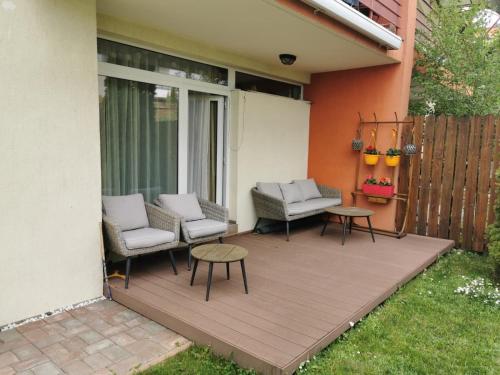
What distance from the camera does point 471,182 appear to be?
19.1 ft

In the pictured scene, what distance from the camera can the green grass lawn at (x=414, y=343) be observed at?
2.76 meters

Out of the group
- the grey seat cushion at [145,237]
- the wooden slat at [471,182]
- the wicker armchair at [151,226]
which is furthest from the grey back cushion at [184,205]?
the wooden slat at [471,182]

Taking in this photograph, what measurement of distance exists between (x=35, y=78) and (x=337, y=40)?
3.53 meters

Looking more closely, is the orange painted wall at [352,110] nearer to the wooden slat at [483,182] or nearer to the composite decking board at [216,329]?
the wooden slat at [483,182]

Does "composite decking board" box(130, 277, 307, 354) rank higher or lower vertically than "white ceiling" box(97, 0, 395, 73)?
lower

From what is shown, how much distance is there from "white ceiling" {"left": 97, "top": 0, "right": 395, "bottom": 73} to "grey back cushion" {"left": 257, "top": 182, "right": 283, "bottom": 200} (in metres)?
1.95

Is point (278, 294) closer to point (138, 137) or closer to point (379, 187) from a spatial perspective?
point (138, 137)

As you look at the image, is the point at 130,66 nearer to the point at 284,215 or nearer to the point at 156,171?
the point at 156,171

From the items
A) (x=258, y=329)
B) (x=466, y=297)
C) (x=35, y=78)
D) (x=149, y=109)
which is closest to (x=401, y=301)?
(x=466, y=297)

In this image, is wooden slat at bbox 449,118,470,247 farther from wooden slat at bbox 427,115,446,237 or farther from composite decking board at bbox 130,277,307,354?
composite decking board at bbox 130,277,307,354

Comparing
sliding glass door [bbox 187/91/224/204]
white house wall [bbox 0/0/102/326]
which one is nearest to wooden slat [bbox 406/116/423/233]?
sliding glass door [bbox 187/91/224/204]

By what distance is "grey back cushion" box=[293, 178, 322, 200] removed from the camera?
6762 mm

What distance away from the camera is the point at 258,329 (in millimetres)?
3014

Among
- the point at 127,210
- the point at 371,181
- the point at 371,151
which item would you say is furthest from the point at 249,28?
the point at 371,181
